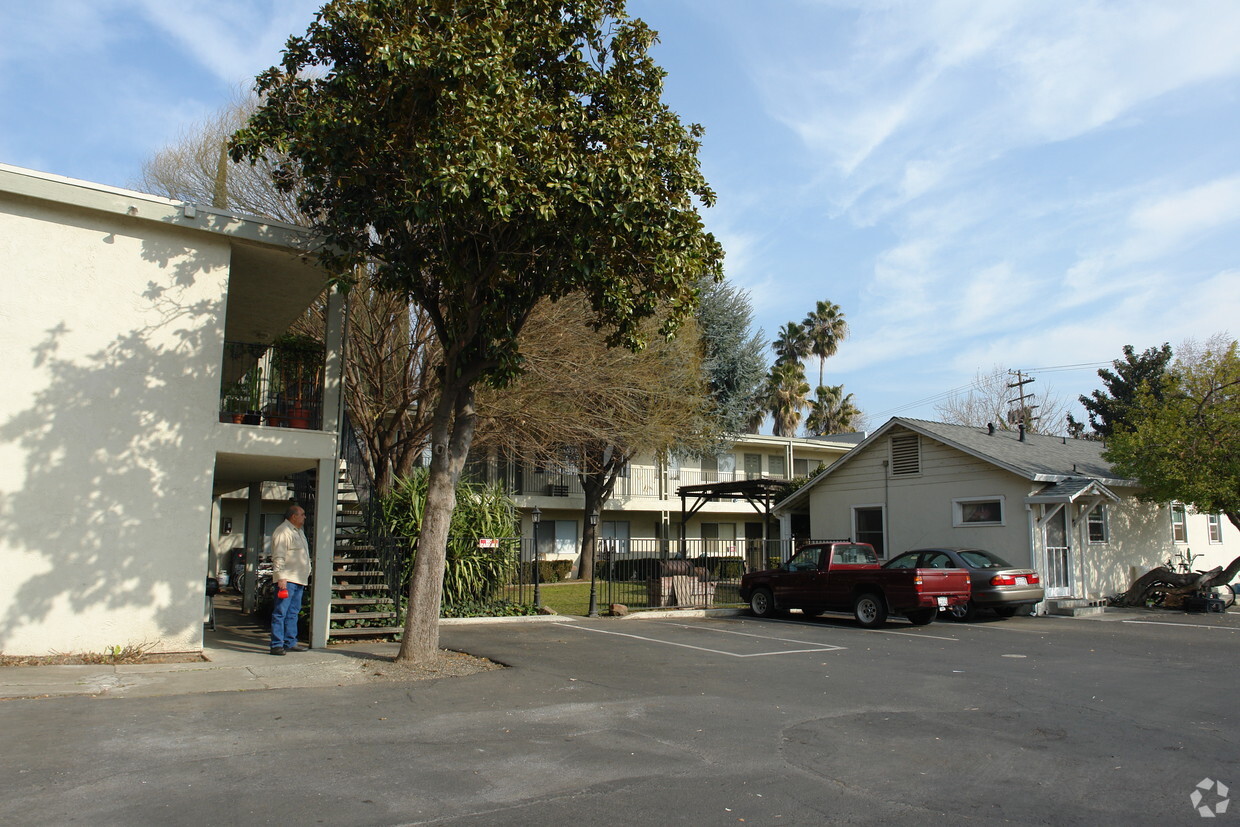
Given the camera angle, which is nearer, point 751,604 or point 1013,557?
point 751,604

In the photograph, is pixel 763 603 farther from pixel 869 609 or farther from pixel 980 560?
pixel 980 560

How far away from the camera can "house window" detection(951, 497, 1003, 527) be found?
2111cm

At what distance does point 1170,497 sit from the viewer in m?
21.1

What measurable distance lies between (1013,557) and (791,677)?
1232cm

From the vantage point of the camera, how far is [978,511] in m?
21.6

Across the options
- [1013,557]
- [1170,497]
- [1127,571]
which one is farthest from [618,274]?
[1127,571]

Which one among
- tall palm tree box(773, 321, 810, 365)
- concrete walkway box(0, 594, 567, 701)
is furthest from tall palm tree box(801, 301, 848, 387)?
concrete walkway box(0, 594, 567, 701)

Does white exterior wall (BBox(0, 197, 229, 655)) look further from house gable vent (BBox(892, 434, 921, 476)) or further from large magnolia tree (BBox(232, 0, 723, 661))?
house gable vent (BBox(892, 434, 921, 476))

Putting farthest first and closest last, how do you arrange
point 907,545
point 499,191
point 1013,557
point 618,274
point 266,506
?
point 266,506
point 907,545
point 1013,557
point 618,274
point 499,191

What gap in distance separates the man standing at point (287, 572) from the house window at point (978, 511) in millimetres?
16149

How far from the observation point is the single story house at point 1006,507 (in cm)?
2058

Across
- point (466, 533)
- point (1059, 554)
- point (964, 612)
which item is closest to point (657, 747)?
point (466, 533)

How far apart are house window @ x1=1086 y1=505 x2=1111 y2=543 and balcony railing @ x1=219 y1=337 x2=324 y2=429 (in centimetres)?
1891

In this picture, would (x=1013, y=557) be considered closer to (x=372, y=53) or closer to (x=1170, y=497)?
(x=1170, y=497)
